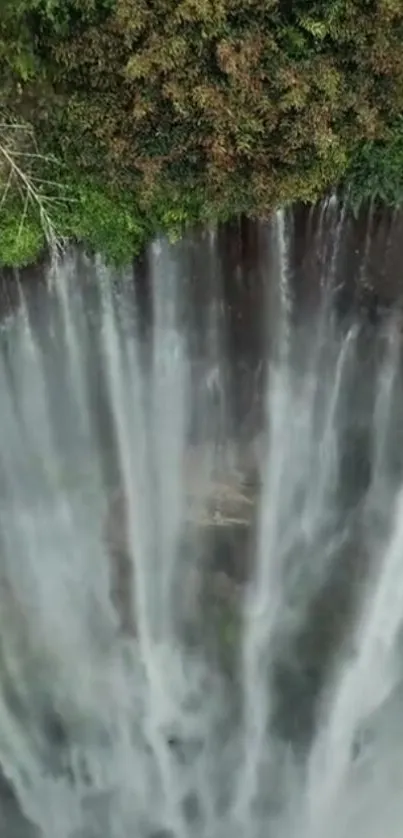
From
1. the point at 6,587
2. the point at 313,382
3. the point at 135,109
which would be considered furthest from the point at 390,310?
the point at 6,587

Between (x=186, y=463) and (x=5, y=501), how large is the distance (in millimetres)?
1206

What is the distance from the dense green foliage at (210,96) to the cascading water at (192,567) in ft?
1.74

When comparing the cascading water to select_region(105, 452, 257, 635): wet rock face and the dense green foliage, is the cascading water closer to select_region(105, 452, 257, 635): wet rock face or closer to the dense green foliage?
select_region(105, 452, 257, 635): wet rock face

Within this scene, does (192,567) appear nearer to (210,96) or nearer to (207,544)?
(207,544)

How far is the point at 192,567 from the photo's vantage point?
6410 mm

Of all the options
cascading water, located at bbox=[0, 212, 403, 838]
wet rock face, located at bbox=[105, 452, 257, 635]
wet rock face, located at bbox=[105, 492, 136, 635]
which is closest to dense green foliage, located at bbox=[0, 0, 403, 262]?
cascading water, located at bbox=[0, 212, 403, 838]

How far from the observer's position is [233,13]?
13.6ft

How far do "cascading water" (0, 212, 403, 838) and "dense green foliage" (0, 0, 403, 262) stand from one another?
1.74 ft

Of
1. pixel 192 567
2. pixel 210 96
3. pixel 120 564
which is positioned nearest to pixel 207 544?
pixel 192 567

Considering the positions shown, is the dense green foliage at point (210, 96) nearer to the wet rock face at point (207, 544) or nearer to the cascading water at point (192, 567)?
the cascading water at point (192, 567)

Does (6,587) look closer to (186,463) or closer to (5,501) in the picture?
(5,501)

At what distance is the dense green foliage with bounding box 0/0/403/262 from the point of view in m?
4.18

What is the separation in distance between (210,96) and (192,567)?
3.27m

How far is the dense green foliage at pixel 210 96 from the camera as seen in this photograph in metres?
4.18
